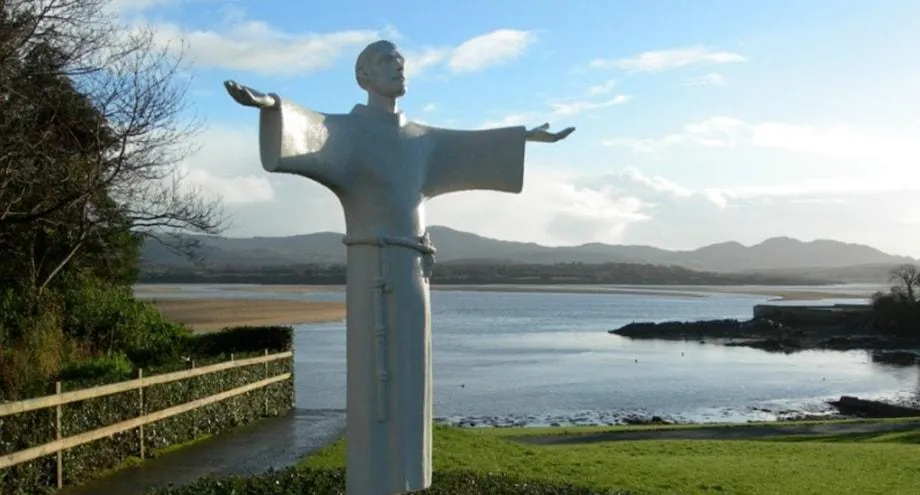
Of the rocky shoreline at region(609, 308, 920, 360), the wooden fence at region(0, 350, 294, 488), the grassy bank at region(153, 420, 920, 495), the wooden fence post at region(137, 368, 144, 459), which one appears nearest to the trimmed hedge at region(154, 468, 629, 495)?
the grassy bank at region(153, 420, 920, 495)

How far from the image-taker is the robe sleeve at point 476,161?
281 inches

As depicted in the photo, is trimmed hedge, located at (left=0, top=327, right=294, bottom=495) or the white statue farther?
trimmed hedge, located at (left=0, top=327, right=294, bottom=495)

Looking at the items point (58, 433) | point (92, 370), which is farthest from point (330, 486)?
point (92, 370)

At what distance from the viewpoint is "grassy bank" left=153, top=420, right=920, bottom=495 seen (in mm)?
9116

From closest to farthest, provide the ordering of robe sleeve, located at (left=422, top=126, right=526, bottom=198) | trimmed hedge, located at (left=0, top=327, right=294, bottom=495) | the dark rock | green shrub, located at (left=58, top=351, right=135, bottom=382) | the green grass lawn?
robe sleeve, located at (left=422, top=126, right=526, bottom=198) < trimmed hedge, located at (left=0, top=327, right=294, bottom=495) < the green grass lawn < green shrub, located at (left=58, top=351, right=135, bottom=382) < the dark rock

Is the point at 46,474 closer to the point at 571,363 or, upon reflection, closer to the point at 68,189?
the point at 68,189

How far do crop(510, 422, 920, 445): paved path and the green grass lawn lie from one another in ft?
8.06

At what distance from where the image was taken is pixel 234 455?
14086mm

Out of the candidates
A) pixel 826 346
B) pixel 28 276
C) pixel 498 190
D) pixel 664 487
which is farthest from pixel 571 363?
pixel 498 190

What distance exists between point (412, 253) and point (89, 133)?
52.7ft

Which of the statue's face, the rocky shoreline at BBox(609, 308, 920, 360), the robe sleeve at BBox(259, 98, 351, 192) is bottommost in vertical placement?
the rocky shoreline at BBox(609, 308, 920, 360)

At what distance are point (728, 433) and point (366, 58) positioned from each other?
16810mm

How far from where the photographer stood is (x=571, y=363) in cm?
5084

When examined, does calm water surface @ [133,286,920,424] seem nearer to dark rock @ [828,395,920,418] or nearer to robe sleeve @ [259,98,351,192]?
dark rock @ [828,395,920,418]
